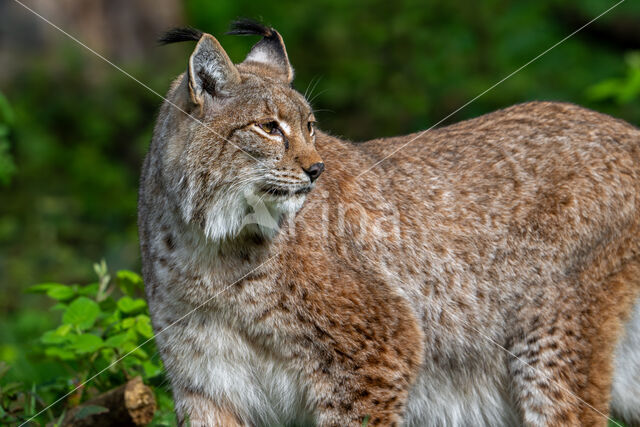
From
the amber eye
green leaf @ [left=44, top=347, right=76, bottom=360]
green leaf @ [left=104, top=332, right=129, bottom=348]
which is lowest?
green leaf @ [left=44, top=347, right=76, bottom=360]

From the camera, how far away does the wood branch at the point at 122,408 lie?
16.0 ft

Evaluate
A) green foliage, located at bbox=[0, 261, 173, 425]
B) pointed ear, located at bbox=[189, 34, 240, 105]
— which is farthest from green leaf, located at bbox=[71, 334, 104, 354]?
pointed ear, located at bbox=[189, 34, 240, 105]

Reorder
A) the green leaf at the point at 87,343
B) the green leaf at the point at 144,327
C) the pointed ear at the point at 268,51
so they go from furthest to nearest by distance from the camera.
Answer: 1. the green leaf at the point at 144,327
2. the green leaf at the point at 87,343
3. the pointed ear at the point at 268,51

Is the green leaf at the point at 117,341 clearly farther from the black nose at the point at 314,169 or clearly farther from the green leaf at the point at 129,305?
the black nose at the point at 314,169

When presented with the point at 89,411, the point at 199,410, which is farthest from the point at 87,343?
the point at 199,410

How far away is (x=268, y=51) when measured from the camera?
488 cm

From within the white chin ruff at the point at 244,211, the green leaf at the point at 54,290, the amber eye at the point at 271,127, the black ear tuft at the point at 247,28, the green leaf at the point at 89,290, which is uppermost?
the black ear tuft at the point at 247,28

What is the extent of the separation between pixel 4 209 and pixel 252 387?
7.21m

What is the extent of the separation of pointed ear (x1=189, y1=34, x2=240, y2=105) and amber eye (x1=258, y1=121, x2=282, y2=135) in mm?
249

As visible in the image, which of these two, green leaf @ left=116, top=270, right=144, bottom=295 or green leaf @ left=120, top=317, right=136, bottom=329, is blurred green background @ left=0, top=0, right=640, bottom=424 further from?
green leaf @ left=120, top=317, right=136, bottom=329

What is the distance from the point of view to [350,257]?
457 centimetres

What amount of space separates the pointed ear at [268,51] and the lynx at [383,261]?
1 centimetres

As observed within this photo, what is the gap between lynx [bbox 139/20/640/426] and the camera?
425 cm

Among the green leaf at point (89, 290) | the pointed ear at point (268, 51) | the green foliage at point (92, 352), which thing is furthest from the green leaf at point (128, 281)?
the pointed ear at point (268, 51)
